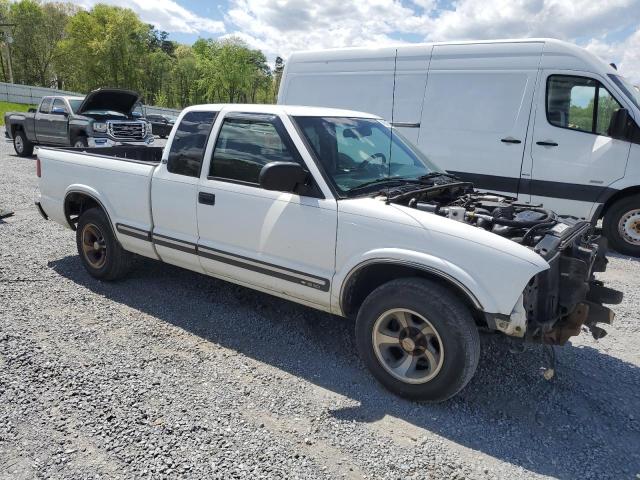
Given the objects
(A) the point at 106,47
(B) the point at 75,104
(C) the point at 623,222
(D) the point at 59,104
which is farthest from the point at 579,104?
(A) the point at 106,47

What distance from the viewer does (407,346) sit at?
321 centimetres

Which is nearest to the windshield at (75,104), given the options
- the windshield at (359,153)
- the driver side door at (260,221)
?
the driver side door at (260,221)

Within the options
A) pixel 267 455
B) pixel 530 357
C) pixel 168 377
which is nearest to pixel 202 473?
pixel 267 455

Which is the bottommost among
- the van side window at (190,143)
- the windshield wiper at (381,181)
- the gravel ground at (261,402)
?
the gravel ground at (261,402)

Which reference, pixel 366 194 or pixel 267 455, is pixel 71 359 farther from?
pixel 366 194

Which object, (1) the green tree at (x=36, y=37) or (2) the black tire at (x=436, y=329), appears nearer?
(2) the black tire at (x=436, y=329)

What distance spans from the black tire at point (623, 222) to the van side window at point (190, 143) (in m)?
5.69

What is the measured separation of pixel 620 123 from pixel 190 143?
5549 mm

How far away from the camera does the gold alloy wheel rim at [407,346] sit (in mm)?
3125

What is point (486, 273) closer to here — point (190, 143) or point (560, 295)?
point (560, 295)

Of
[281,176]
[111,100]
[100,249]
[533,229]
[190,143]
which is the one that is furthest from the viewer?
[111,100]

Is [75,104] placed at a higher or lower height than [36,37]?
lower

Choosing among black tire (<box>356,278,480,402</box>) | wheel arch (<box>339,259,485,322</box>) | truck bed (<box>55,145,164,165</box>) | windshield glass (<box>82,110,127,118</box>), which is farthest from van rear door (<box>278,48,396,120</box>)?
windshield glass (<box>82,110,127,118</box>)

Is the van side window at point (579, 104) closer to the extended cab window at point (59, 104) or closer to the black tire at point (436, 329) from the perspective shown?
the black tire at point (436, 329)
